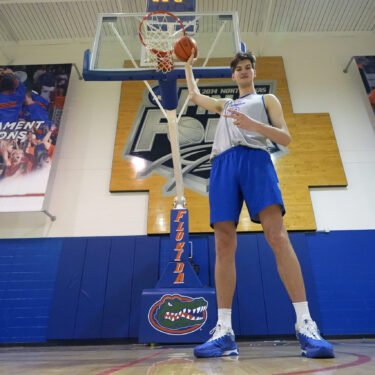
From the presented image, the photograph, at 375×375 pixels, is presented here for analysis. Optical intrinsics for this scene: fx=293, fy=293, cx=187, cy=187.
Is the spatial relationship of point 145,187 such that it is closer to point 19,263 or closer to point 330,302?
point 19,263

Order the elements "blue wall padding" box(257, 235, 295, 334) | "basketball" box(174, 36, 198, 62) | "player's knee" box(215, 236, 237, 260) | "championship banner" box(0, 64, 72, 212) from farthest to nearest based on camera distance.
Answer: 1. "championship banner" box(0, 64, 72, 212)
2. "blue wall padding" box(257, 235, 295, 334)
3. "basketball" box(174, 36, 198, 62)
4. "player's knee" box(215, 236, 237, 260)

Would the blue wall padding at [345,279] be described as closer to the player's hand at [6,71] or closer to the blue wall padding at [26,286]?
the blue wall padding at [26,286]

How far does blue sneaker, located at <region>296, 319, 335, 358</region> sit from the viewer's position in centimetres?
100

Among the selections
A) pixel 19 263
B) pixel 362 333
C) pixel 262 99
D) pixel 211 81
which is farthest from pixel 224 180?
pixel 211 81

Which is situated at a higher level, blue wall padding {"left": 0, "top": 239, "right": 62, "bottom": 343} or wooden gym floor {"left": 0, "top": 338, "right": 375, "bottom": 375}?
blue wall padding {"left": 0, "top": 239, "right": 62, "bottom": 343}

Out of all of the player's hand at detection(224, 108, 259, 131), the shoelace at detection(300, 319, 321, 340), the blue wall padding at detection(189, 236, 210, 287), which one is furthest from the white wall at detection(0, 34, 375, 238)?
the shoelace at detection(300, 319, 321, 340)

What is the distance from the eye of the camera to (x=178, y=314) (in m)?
2.61

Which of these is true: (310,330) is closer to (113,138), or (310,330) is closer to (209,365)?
(209,365)

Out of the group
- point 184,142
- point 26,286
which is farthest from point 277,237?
point 26,286

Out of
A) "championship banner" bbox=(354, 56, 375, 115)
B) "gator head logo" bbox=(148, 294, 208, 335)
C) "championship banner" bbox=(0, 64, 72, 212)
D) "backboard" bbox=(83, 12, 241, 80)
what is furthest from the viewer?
"championship banner" bbox=(354, 56, 375, 115)

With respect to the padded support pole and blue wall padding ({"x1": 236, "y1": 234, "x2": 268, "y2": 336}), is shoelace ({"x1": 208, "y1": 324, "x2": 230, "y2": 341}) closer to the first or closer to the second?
the padded support pole

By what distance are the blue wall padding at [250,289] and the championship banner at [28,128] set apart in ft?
9.04

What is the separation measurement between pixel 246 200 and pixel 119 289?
283 cm

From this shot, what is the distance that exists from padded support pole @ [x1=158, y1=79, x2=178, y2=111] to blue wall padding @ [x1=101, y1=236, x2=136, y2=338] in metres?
2.00
